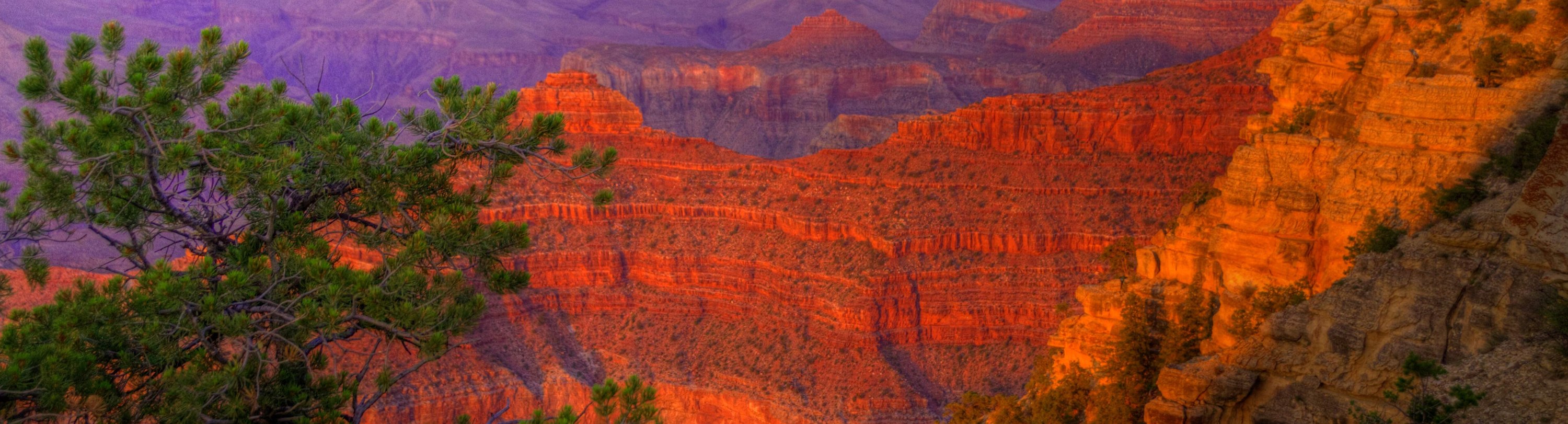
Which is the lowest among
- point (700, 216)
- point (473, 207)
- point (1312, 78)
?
point (700, 216)

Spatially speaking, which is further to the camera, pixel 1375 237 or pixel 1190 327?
pixel 1190 327

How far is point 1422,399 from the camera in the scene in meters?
13.8

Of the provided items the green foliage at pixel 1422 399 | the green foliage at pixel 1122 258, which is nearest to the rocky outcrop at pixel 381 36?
the green foliage at pixel 1122 258

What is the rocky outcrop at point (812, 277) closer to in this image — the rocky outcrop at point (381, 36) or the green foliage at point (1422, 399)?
the green foliage at point (1422, 399)

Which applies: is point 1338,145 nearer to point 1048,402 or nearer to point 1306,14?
point 1306,14

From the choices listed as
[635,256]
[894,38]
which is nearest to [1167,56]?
[894,38]

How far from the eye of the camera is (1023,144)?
5716 centimetres

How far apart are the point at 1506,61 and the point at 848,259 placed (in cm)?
3580

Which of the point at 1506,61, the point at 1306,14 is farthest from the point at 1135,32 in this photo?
the point at 1506,61

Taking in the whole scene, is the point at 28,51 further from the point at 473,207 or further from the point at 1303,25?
the point at 1303,25

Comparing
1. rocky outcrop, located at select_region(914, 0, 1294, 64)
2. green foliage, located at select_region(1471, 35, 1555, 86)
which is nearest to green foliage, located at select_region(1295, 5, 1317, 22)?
green foliage, located at select_region(1471, 35, 1555, 86)

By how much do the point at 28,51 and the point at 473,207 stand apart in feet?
20.6

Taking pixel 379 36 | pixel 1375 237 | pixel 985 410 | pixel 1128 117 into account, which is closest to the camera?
pixel 1375 237

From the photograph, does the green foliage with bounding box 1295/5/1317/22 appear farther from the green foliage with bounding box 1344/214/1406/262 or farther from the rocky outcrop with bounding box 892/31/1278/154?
the rocky outcrop with bounding box 892/31/1278/154
